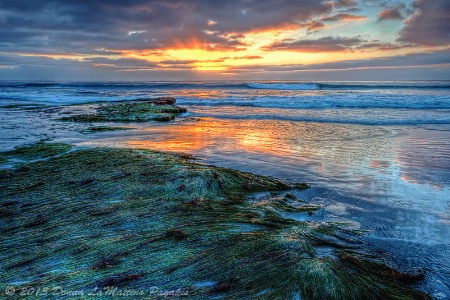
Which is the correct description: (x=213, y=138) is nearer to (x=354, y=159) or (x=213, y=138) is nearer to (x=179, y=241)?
(x=354, y=159)

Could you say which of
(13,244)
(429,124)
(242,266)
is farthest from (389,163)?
(429,124)

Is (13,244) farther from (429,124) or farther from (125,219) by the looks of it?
(429,124)

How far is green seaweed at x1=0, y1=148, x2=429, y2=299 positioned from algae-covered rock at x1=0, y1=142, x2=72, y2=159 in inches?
79.1

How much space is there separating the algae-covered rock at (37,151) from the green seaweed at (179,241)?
2.01 meters

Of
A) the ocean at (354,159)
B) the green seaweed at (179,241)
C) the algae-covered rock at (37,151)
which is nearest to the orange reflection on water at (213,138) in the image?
the ocean at (354,159)

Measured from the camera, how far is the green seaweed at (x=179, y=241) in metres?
2.64

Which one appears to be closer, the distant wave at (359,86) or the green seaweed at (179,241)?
the green seaweed at (179,241)

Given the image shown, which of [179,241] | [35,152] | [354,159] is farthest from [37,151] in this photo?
[354,159]

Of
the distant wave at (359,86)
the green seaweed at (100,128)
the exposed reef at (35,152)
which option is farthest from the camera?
the distant wave at (359,86)

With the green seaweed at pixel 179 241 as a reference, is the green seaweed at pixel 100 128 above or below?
above

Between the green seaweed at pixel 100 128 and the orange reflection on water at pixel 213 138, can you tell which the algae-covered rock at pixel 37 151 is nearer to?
the orange reflection on water at pixel 213 138

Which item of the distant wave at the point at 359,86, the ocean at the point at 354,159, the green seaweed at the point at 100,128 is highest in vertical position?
the distant wave at the point at 359,86

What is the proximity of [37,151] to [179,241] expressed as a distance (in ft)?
18.9

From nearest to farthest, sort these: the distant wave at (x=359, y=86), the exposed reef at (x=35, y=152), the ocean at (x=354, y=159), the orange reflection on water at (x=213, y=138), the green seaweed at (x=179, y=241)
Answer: the green seaweed at (x=179, y=241) < the ocean at (x=354, y=159) < the exposed reef at (x=35, y=152) < the orange reflection on water at (x=213, y=138) < the distant wave at (x=359, y=86)
